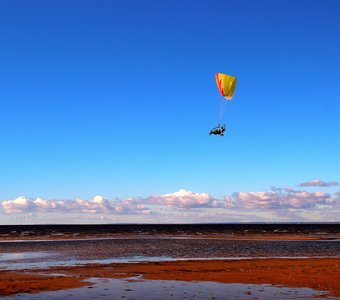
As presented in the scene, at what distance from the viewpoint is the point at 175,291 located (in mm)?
20500

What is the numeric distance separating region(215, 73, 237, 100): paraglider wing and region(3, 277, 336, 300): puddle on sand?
2064 centimetres

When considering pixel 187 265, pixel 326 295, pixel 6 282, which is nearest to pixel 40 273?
pixel 6 282

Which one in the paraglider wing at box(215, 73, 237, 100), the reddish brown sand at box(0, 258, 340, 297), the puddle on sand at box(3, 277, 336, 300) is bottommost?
the puddle on sand at box(3, 277, 336, 300)

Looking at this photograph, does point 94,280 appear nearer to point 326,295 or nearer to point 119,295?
point 119,295

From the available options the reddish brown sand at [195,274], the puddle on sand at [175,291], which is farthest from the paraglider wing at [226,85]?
the puddle on sand at [175,291]

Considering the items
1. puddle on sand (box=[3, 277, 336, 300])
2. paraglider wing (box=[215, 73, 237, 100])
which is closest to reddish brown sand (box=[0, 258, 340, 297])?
puddle on sand (box=[3, 277, 336, 300])

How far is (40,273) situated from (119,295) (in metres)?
9.49

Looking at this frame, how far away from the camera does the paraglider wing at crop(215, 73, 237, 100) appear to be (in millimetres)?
40125

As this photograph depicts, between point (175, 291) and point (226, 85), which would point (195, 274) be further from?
point (226, 85)

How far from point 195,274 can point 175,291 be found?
229 inches

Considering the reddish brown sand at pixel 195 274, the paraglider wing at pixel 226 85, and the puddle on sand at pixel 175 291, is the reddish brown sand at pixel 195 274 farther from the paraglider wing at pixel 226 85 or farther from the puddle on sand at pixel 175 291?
the paraglider wing at pixel 226 85

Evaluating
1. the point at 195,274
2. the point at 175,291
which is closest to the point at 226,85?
the point at 195,274

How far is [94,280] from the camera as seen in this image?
2378cm

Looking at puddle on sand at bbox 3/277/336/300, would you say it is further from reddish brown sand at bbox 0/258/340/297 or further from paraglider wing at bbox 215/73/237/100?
paraglider wing at bbox 215/73/237/100
